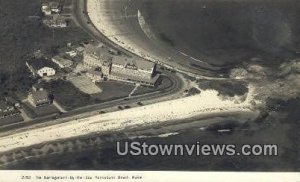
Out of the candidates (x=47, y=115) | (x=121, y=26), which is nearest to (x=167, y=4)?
(x=121, y=26)

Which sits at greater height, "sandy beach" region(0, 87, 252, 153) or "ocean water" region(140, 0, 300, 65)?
"ocean water" region(140, 0, 300, 65)

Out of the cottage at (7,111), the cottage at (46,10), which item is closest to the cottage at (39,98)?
the cottage at (7,111)

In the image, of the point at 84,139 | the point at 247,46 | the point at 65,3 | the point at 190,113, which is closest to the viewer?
the point at 84,139

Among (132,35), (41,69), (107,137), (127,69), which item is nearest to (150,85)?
(127,69)

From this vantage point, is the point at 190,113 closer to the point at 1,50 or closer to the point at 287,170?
the point at 287,170

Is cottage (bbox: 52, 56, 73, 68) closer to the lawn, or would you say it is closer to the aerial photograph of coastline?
the aerial photograph of coastline

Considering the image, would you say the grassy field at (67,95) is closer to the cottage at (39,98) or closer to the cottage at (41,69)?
the cottage at (39,98)

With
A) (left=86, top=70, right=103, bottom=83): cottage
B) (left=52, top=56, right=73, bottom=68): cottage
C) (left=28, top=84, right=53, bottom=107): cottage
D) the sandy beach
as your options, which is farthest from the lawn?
(left=52, top=56, right=73, bottom=68): cottage
